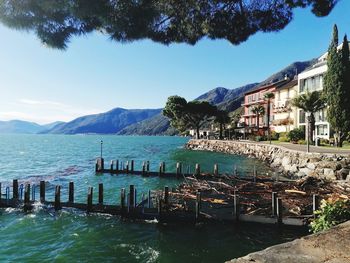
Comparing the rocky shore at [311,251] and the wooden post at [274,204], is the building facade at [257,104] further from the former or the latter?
the rocky shore at [311,251]

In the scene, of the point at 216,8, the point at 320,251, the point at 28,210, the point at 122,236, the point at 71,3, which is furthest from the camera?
the point at 28,210

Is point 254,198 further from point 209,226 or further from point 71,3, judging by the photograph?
Answer: point 71,3

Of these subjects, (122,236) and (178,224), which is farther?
(178,224)

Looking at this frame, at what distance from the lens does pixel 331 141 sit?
50.5m

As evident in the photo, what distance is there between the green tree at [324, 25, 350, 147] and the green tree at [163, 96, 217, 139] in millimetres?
43597

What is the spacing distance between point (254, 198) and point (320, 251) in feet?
55.9

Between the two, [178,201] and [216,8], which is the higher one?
[216,8]

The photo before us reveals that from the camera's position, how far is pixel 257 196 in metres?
23.1

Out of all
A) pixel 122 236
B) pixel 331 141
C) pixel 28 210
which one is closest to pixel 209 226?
pixel 122 236

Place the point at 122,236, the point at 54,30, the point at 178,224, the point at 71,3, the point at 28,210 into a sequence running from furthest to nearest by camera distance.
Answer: the point at 28,210 < the point at 178,224 < the point at 122,236 < the point at 54,30 < the point at 71,3

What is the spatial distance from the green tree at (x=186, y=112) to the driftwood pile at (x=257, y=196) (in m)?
59.8

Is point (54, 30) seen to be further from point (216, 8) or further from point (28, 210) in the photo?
A: point (28, 210)

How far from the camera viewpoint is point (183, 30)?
472 inches

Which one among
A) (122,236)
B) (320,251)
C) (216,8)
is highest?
(216,8)
